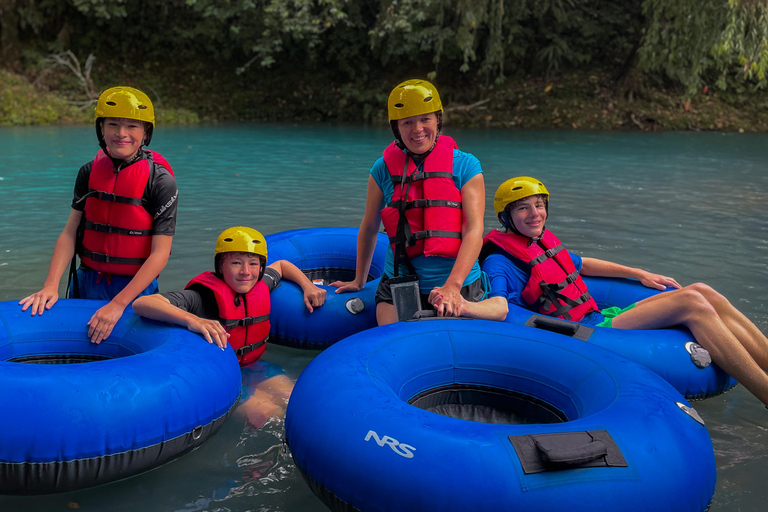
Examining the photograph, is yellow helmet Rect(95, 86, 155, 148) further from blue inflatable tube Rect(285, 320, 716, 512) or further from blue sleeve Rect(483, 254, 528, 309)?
blue sleeve Rect(483, 254, 528, 309)

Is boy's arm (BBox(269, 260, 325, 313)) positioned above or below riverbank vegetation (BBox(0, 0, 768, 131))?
below

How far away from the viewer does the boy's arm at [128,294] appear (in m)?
3.06

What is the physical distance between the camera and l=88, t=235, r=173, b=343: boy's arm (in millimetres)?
3059

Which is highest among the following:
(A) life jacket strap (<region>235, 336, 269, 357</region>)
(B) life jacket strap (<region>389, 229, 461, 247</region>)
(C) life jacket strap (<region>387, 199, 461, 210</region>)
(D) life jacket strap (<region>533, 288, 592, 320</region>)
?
(C) life jacket strap (<region>387, 199, 461, 210</region>)

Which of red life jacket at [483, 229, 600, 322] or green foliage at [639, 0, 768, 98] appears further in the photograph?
green foliage at [639, 0, 768, 98]

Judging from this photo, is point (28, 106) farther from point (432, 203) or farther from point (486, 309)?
point (486, 309)

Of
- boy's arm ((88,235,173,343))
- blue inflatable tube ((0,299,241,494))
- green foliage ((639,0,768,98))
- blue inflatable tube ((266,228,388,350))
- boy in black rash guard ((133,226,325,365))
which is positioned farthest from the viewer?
green foliage ((639,0,768,98))

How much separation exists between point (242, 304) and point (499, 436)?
1.84 metres

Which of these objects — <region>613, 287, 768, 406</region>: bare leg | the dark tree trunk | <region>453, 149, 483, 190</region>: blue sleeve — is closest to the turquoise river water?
<region>613, 287, 768, 406</region>: bare leg

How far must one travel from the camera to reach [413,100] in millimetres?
3336

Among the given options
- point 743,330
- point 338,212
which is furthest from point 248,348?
point 338,212

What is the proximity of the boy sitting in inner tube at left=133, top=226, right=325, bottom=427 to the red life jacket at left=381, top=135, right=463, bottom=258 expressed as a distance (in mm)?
762

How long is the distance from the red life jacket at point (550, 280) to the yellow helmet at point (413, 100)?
0.96 meters

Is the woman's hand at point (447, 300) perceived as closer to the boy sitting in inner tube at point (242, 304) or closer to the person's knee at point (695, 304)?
the boy sitting in inner tube at point (242, 304)
